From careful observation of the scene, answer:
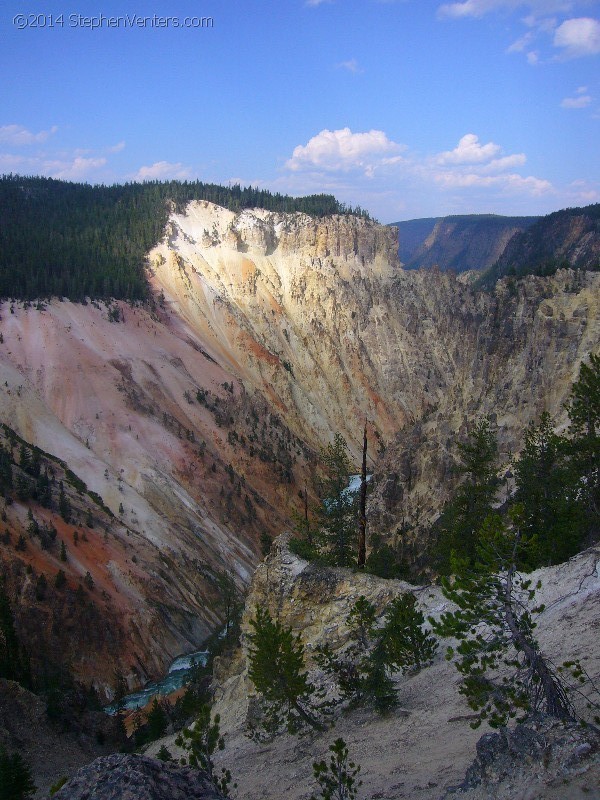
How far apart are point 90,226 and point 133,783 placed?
97678 millimetres

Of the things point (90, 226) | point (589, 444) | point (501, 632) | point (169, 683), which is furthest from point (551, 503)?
point (90, 226)

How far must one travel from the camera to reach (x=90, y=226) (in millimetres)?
95500

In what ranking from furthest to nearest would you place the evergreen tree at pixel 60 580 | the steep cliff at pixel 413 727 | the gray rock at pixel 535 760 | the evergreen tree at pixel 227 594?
the evergreen tree at pixel 227 594 < the evergreen tree at pixel 60 580 < the steep cliff at pixel 413 727 < the gray rock at pixel 535 760

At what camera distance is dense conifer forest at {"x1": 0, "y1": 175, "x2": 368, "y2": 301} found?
71750mm

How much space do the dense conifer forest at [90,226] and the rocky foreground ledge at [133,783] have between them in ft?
219

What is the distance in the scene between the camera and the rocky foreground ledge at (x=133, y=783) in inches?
312

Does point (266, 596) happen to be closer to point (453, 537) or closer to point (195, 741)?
point (453, 537)

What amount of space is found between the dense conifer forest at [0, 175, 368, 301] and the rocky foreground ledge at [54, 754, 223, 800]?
6683 centimetres

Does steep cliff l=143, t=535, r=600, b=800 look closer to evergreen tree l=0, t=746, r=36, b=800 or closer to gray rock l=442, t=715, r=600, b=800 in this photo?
gray rock l=442, t=715, r=600, b=800

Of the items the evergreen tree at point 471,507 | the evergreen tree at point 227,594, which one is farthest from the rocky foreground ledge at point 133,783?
the evergreen tree at point 227,594

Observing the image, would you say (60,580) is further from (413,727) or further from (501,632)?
(501,632)

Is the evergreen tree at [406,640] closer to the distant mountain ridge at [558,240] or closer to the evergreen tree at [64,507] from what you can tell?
the evergreen tree at [64,507]

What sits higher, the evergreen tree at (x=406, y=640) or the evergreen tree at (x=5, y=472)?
the evergreen tree at (x=5, y=472)

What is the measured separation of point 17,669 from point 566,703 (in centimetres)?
2805
